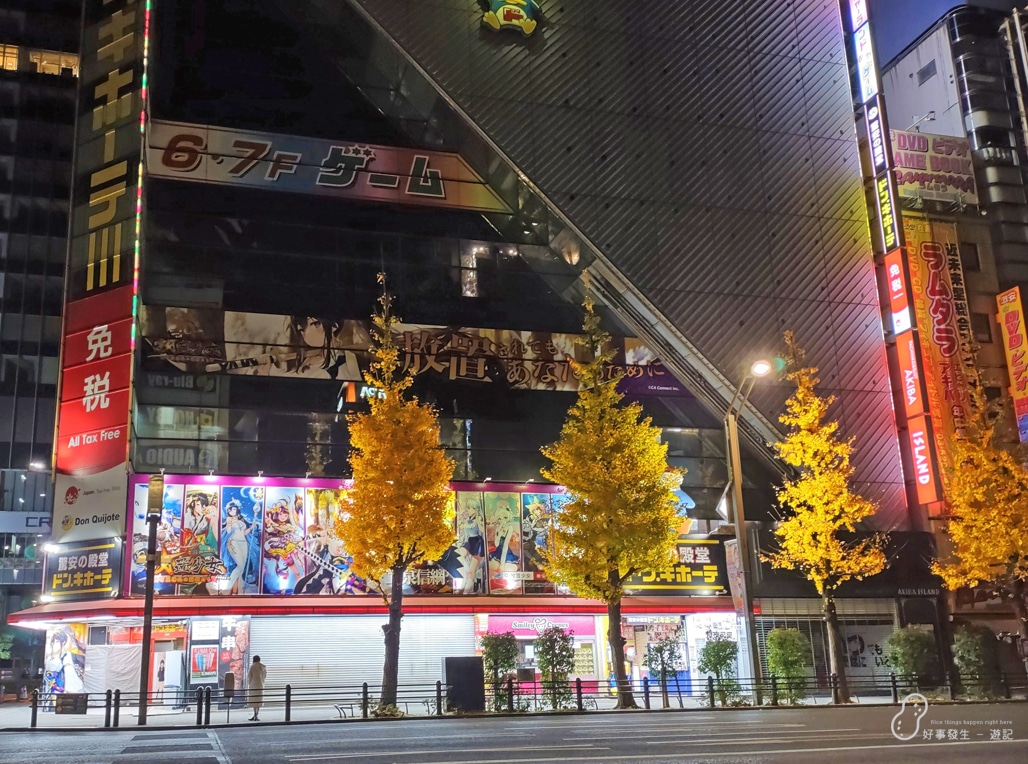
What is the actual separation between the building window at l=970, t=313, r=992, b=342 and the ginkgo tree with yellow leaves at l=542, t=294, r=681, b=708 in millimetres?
18955

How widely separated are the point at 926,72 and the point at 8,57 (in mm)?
54879

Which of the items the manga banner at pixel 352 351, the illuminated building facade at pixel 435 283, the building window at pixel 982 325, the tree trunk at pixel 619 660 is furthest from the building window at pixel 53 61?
the building window at pixel 982 325

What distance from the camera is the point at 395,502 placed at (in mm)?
23719

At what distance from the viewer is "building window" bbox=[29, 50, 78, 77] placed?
59.0m

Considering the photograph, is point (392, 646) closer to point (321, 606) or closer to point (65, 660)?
point (321, 606)

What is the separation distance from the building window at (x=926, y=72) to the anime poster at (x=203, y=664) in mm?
42002

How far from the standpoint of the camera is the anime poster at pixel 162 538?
2603cm

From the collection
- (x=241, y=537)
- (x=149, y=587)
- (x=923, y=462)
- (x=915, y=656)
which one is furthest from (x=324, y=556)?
(x=923, y=462)

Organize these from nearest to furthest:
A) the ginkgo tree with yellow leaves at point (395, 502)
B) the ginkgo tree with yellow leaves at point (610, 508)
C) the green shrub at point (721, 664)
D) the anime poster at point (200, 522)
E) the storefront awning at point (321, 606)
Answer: the green shrub at point (721, 664), the ginkgo tree with yellow leaves at point (395, 502), the ginkgo tree with yellow leaves at point (610, 508), the storefront awning at point (321, 606), the anime poster at point (200, 522)

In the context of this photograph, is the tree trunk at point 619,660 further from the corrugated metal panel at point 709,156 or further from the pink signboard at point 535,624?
the corrugated metal panel at point 709,156

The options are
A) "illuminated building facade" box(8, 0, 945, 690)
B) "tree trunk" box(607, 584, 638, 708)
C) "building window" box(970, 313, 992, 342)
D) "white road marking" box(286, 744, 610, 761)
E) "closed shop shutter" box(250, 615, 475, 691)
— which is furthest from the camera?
"building window" box(970, 313, 992, 342)

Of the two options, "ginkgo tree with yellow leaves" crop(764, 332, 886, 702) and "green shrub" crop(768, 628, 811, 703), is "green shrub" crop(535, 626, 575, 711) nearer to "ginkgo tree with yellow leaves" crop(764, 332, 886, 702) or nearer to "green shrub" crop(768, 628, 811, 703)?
"green shrub" crop(768, 628, 811, 703)

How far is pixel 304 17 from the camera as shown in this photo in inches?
1342

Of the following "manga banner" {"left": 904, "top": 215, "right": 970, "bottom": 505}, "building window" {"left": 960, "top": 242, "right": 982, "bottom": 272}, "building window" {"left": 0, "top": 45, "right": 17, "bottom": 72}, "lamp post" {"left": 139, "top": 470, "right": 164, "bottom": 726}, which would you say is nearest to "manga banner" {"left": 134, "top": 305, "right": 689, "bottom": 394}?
"lamp post" {"left": 139, "top": 470, "right": 164, "bottom": 726}
